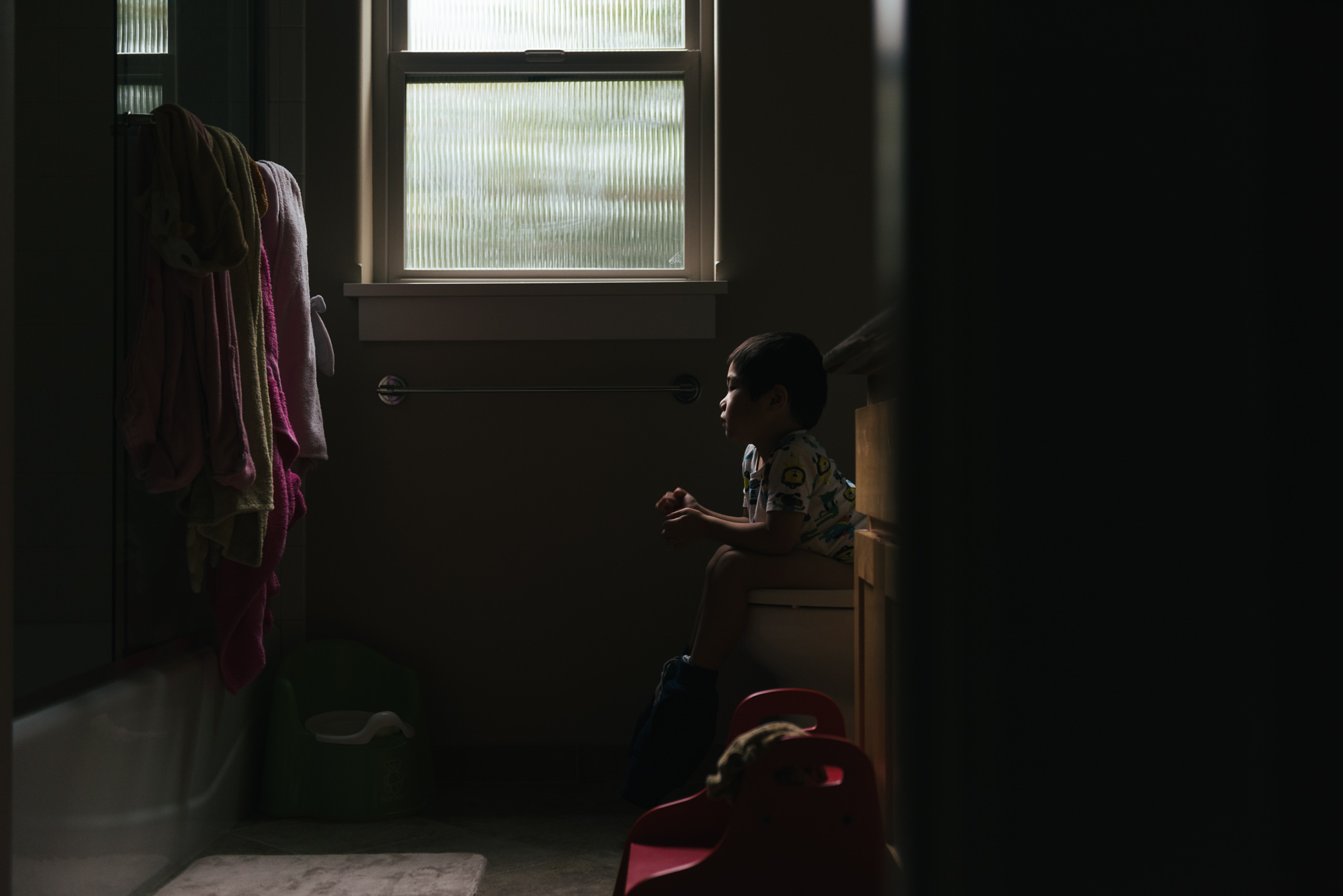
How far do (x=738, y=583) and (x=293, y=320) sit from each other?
2.95 ft

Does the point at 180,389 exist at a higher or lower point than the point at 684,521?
→ higher

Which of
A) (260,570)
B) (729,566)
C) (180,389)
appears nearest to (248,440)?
(180,389)

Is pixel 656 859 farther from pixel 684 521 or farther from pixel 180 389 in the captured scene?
pixel 180 389

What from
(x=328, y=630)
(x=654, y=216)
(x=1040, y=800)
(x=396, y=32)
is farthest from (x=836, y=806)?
(x=396, y=32)

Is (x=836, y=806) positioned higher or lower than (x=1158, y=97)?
lower

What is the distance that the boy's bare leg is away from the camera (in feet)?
4.91

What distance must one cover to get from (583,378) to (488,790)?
852mm

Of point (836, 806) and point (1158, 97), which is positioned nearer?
point (1158, 97)

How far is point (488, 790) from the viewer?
1.90 metres

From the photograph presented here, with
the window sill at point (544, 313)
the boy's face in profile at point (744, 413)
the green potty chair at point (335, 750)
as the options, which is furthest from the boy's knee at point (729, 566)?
the green potty chair at point (335, 750)

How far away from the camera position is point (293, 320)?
1671 mm

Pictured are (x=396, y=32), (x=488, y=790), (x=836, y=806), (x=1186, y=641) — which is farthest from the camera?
(x=396, y=32)

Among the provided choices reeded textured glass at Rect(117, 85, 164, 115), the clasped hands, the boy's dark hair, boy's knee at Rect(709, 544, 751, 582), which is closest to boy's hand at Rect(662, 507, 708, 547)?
the clasped hands

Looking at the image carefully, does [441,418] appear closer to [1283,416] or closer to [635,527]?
[635,527]
